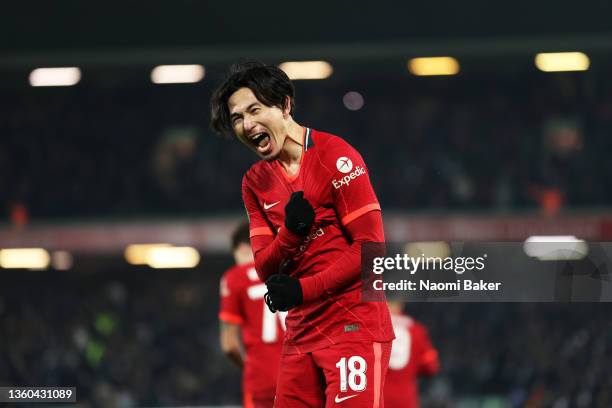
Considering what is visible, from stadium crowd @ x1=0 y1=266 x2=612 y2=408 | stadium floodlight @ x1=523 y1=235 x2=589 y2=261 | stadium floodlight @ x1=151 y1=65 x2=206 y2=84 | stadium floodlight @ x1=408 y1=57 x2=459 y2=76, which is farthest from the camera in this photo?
stadium floodlight @ x1=151 y1=65 x2=206 y2=84

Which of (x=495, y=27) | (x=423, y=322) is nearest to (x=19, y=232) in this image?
(x=423, y=322)

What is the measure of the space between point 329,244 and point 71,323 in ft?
51.6

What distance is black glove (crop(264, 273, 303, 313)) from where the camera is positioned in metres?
3.69


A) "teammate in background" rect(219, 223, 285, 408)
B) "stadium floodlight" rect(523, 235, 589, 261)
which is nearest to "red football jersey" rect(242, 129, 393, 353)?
"stadium floodlight" rect(523, 235, 589, 261)

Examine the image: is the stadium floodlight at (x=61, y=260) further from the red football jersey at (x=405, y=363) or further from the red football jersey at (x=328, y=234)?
the red football jersey at (x=328, y=234)

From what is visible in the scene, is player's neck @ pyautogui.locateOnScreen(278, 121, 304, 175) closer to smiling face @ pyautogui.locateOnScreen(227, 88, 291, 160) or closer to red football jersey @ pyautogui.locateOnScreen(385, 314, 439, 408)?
smiling face @ pyautogui.locateOnScreen(227, 88, 291, 160)

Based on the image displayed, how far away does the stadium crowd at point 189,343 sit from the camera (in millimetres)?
16391

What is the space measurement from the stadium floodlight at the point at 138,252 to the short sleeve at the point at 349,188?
15328 mm

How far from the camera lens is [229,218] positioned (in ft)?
60.6

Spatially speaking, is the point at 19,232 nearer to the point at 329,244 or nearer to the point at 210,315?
the point at 210,315

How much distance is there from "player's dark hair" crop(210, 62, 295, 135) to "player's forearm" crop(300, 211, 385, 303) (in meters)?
0.49

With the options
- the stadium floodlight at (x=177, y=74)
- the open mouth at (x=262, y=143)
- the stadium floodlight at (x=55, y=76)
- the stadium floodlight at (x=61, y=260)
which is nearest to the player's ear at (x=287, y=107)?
the open mouth at (x=262, y=143)

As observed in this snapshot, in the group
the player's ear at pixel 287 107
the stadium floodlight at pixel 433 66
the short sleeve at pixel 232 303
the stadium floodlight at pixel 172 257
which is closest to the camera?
the player's ear at pixel 287 107

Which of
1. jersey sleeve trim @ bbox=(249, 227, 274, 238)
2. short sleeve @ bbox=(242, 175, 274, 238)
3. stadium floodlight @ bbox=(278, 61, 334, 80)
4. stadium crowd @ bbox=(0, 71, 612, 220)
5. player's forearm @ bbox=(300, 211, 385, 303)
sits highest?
stadium floodlight @ bbox=(278, 61, 334, 80)
